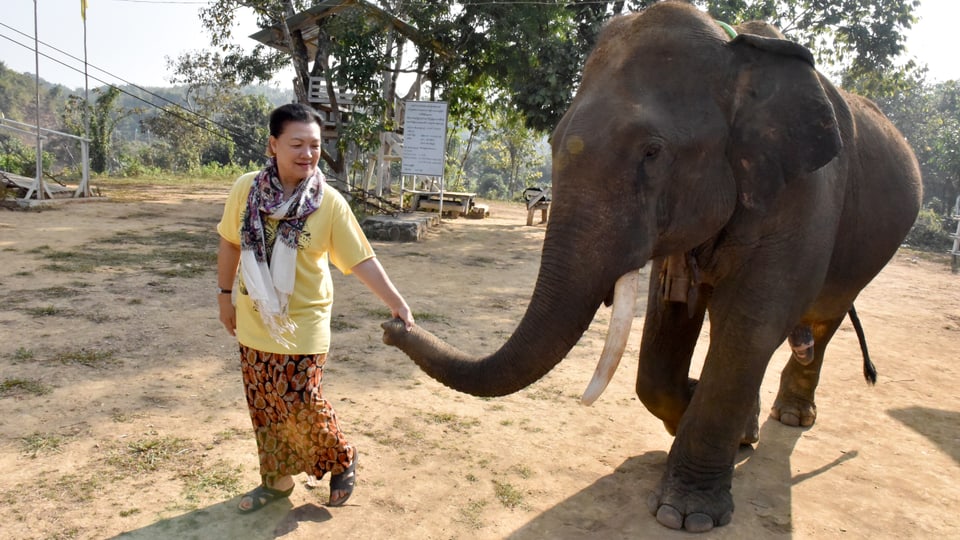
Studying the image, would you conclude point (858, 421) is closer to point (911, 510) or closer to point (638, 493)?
point (911, 510)

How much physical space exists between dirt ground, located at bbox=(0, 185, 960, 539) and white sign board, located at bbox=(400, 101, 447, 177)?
764 cm

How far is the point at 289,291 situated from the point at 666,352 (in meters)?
2.06

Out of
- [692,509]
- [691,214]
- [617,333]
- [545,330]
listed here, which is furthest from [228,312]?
[692,509]

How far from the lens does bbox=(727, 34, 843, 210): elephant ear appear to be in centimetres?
289

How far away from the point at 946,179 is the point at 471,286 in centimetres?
3341

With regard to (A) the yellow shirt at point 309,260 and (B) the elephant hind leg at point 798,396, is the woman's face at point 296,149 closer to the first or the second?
(A) the yellow shirt at point 309,260

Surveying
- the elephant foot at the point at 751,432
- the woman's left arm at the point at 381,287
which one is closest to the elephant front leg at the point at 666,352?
the elephant foot at the point at 751,432

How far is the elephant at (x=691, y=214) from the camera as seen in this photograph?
2.66 m

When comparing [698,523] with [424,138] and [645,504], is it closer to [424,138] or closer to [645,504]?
[645,504]

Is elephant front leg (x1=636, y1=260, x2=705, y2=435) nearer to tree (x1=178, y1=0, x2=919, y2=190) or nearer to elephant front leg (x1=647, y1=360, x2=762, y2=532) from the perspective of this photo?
elephant front leg (x1=647, y1=360, x2=762, y2=532)

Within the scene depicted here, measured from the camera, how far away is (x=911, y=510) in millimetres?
3523

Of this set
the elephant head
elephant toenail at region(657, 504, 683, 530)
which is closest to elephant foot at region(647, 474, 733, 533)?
elephant toenail at region(657, 504, 683, 530)

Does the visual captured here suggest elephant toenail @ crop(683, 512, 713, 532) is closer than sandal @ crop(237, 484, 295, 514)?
No

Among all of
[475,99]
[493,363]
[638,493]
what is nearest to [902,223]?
[638,493]
